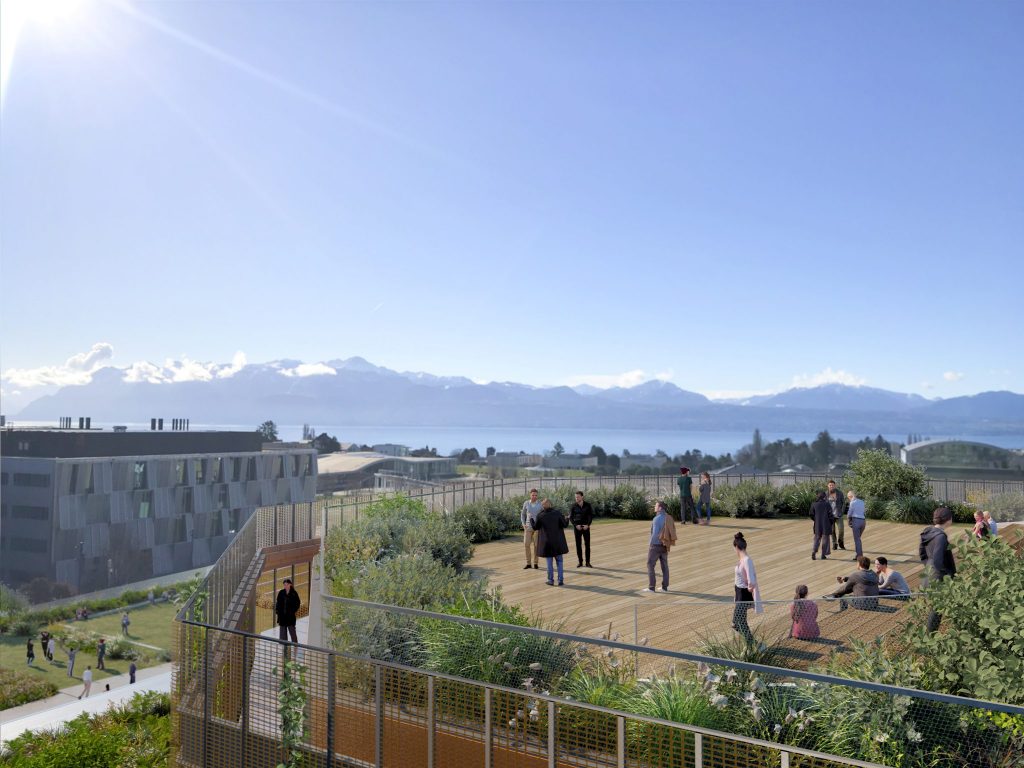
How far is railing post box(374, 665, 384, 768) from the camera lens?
752cm

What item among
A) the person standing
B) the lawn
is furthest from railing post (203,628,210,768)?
the lawn

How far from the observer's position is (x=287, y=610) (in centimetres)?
1364

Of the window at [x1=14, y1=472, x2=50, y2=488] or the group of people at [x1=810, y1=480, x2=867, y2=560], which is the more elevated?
the group of people at [x1=810, y1=480, x2=867, y2=560]

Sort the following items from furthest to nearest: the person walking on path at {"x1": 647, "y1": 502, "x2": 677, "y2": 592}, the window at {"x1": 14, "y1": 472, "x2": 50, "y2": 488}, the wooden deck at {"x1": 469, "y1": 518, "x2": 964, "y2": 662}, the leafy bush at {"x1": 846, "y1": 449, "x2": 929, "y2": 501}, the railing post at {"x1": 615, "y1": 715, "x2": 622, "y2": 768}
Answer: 1. the window at {"x1": 14, "y1": 472, "x2": 50, "y2": 488}
2. the leafy bush at {"x1": 846, "y1": 449, "x2": 929, "y2": 501}
3. the person walking on path at {"x1": 647, "y1": 502, "x2": 677, "y2": 592}
4. the wooden deck at {"x1": 469, "y1": 518, "x2": 964, "y2": 662}
5. the railing post at {"x1": 615, "y1": 715, "x2": 622, "y2": 768}

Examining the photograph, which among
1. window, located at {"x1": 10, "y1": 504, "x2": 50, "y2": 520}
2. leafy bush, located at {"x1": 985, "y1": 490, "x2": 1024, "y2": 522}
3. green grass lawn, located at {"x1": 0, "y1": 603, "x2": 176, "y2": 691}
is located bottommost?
green grass lawn, located at {"x1": 0, "y1": 603, "x2": 176, "y2": 691}

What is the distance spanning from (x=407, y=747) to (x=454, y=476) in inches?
4580

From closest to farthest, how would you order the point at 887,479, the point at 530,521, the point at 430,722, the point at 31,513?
the point at 430,722, the point at 530,521, the point at 887,479, the point at 31,513

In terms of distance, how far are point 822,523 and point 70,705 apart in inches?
1706

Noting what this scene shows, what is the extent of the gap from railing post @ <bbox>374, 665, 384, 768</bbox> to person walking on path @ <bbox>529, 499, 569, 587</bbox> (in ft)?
22.5

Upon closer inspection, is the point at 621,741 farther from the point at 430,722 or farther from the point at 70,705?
the point at 70,705

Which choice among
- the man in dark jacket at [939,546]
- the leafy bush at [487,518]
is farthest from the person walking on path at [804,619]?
the leafy bush at [487,518]

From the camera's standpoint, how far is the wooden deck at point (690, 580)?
8.13 metres

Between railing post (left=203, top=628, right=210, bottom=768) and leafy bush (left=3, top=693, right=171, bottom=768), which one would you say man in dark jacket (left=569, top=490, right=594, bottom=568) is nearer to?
railing post (left=203, top=628, right=210, bottom=768)

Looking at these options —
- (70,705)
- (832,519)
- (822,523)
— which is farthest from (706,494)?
(70,705)
